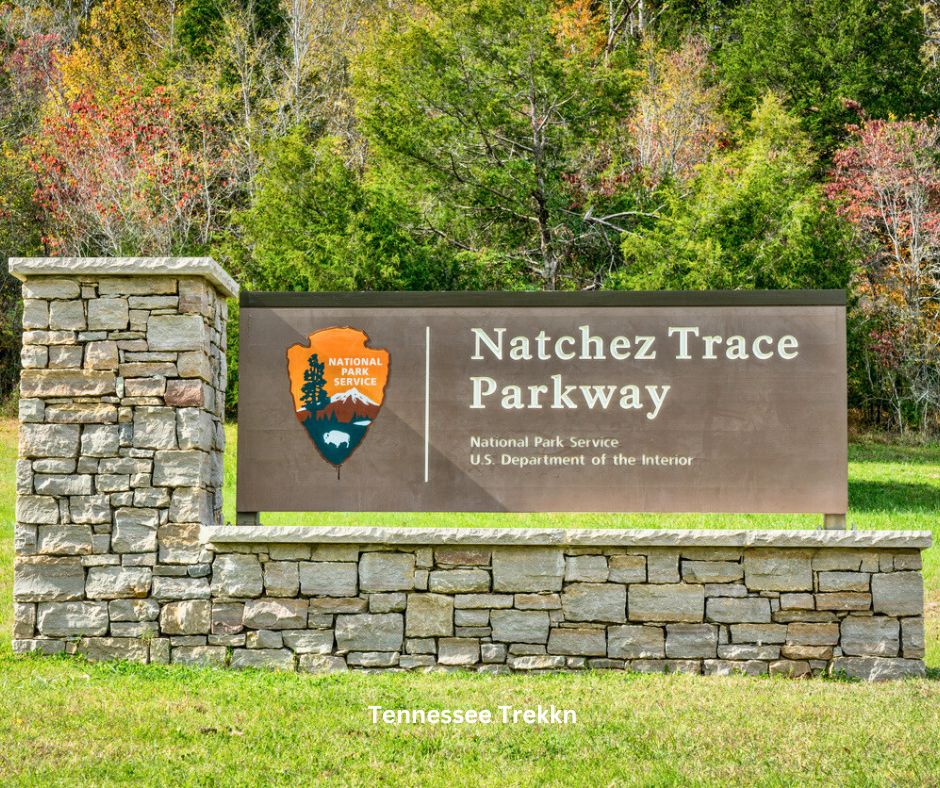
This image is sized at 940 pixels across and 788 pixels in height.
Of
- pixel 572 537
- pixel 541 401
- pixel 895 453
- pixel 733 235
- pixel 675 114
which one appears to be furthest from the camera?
pixel 675 114

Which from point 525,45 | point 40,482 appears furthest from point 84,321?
point 525,45

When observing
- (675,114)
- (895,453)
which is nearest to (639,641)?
(895,453)

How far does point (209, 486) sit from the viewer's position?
7012 mm

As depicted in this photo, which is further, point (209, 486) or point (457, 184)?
point (457, 184)

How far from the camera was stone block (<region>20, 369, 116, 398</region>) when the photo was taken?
6.88 metres

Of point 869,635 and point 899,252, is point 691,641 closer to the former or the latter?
point 869,635

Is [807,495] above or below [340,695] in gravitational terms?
above

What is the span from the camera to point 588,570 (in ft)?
22.1

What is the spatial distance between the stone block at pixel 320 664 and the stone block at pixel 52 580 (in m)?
1.40

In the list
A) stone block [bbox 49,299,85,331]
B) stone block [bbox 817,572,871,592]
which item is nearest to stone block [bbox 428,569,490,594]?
stone block [bbox 817,572,871,592]

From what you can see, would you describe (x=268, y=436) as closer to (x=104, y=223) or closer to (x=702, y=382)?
(x=702, y=382)

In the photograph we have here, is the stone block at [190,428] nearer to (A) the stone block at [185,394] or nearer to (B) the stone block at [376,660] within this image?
(A) the stone block at [185,394]

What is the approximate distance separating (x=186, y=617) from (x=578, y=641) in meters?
2.34

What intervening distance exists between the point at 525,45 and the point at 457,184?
2.76 metres
